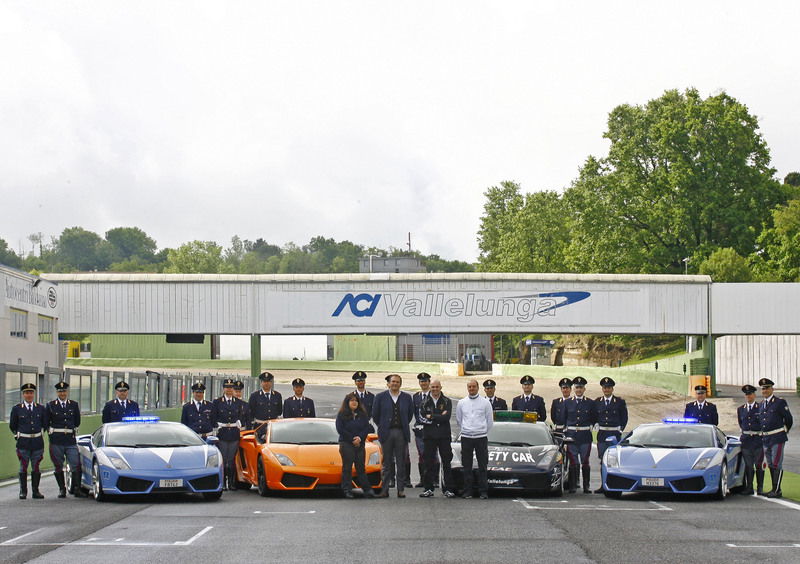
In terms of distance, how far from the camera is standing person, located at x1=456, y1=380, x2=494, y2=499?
17875 mm

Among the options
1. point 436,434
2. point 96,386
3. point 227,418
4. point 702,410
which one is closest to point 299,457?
point 436,434

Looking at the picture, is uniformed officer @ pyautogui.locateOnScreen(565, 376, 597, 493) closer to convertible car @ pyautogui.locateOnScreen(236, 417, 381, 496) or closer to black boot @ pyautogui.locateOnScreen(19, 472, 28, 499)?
convertible car @ pyautogui.locateOnScreen(236, 417, 381, 496)

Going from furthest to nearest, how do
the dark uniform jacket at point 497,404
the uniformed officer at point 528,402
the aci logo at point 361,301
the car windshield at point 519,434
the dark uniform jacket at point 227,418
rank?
the aci logo at point 361,301 → the uniformed officer at point 528,402 → the dark uniform jacket at point 497,404 → the dark uniform jacket at point 227,418 → the car windshield at point 519,434

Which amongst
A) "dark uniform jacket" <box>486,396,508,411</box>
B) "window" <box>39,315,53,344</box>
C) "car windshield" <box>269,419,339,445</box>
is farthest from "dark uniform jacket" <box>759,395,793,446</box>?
"window" <box>39,315,53,344</box>

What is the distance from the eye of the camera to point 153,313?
53562 mm

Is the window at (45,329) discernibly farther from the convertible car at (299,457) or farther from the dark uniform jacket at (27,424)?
the convertible car at (299,457)


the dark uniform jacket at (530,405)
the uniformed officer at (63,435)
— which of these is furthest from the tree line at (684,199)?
the uniformed officer at (63,435)

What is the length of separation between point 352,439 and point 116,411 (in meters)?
4.44

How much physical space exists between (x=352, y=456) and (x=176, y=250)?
517ft

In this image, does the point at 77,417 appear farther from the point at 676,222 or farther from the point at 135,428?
the point at 676,222

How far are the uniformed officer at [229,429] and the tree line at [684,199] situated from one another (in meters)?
50.3

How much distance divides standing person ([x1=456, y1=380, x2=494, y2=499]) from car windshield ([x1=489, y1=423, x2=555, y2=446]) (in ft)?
2.28

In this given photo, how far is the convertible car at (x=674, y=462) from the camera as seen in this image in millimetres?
17625

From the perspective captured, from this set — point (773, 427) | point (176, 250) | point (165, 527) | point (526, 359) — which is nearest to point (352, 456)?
point (165, 527)
